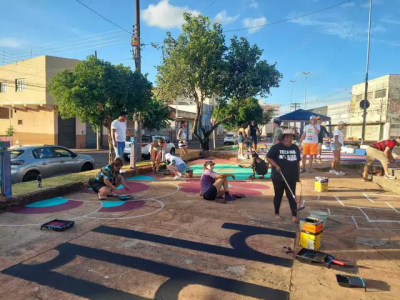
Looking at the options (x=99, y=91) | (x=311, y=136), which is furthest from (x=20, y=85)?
(x=311, y=136)

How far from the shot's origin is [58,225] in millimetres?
4492

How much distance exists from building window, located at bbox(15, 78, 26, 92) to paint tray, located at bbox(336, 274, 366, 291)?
96.1ft

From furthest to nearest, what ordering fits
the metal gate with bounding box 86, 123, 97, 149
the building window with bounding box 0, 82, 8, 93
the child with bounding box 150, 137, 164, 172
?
the metal gate with bounding box 86, 123, 97, 149, the building window with bounding box 0, 82, 8, 93, the child with bounding box 150, 137, 164, 172

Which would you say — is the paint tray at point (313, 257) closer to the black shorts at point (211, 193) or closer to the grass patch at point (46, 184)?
the black shorts at point (211, 193)

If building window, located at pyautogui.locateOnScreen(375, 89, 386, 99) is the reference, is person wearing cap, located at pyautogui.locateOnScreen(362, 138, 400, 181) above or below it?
below

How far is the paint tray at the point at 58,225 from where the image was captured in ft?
14.5

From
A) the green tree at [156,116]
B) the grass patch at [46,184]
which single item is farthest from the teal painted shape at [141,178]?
the green tree at [156,116]

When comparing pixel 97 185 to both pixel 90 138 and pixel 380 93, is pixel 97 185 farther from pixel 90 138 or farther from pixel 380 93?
pixel 380 93

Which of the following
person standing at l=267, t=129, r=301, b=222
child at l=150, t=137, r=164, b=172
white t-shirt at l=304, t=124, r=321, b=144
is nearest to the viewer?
person standing at l=267, t=129, r=301, b=222

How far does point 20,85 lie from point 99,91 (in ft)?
67.2

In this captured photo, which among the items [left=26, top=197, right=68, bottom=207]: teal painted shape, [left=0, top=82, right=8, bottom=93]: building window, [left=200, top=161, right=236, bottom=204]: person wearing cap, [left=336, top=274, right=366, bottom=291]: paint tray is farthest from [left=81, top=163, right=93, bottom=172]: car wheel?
[left=0, top=82, right=8, bottom=93]: building window

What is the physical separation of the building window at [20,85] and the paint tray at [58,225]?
84.9ft

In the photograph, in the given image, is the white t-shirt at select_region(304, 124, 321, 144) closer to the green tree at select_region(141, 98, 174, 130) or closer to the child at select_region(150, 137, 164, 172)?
the child at select_region(150, 137, 164, 172)

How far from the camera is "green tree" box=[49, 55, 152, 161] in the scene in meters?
10.5
